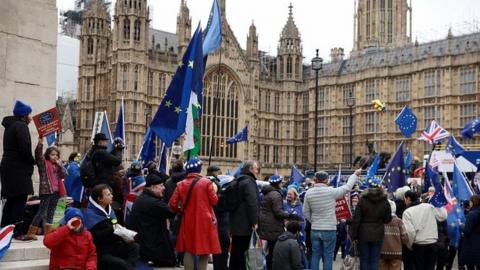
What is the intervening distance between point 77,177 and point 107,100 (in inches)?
1547

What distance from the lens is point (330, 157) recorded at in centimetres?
5403

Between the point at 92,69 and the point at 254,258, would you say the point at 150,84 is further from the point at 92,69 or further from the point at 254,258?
the point at 254,258

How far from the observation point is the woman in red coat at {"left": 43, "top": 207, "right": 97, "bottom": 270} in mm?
6906

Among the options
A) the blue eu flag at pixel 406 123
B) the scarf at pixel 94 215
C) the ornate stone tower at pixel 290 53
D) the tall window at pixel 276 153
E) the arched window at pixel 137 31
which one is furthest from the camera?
the ornate stone tower at pixel 290 53

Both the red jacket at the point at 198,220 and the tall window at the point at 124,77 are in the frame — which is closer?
the red jacket at the point at 198,220

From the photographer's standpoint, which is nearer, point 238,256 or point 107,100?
point 238,256

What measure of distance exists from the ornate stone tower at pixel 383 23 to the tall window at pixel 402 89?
614 inches

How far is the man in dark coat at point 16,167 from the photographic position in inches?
318

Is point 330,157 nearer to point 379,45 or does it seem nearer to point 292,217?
point 379,45

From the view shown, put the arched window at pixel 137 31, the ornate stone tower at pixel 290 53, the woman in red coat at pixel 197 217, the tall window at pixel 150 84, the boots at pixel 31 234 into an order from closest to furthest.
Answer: the woman in red coat at pixel 197 217 → the boots at pixel 31 234 → the arched window at pixel 137 31 → the tall window at pixel 150 84 → the ornate stone tower at pixel 290 53

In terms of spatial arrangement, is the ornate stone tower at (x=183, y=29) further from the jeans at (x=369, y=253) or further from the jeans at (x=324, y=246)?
the jeans at (x=369, y=253)

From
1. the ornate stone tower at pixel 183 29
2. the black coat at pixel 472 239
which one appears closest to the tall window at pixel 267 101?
the ornate stone tower at pixel 183 29

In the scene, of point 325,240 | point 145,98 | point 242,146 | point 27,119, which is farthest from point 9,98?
point 242,146

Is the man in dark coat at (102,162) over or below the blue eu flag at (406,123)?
below
